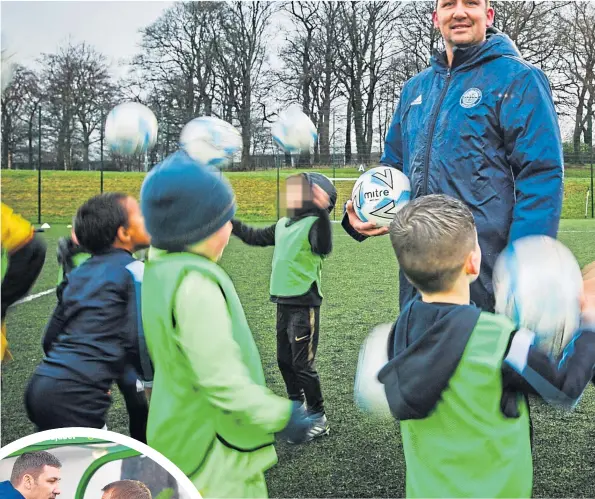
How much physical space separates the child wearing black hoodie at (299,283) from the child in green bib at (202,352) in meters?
1.51

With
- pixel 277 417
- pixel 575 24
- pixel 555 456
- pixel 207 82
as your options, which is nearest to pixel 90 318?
pixel 277 417

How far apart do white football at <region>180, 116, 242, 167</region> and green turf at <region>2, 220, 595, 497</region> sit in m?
1.27

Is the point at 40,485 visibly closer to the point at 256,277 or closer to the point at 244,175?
the point at 256,277

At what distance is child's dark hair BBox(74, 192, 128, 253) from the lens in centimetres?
228

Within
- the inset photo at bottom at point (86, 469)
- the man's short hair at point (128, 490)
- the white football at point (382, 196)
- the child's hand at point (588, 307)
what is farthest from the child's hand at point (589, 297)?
the man's short hair at point (128, 490)

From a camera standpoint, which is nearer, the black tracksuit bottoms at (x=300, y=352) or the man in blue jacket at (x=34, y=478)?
the man in blue jacket at (x=34, y=478)

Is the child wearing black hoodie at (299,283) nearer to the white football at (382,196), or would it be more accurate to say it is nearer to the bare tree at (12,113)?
the white football at (382,196)

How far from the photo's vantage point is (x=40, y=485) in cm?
163

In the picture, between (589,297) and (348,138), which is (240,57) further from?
(589,297)

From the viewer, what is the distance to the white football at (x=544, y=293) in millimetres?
1535

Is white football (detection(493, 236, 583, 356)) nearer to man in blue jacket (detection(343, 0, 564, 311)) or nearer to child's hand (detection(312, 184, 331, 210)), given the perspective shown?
man in blue jacket (detection(343, 0, 564, 311))

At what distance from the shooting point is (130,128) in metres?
2.74

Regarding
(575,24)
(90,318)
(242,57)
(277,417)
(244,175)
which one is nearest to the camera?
(277,417)

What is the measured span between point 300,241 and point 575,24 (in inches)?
362
